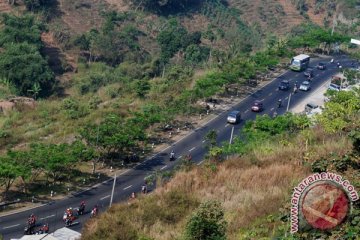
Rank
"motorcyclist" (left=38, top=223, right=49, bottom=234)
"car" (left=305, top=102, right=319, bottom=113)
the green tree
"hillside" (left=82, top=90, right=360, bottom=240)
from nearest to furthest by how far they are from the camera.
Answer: "hillside" (left=82, top=90, right=360, bottom=240)
"motorcyclist" (left=38, top=223, right=49, bottom=234)
"car" (left=305, top=102, right=319, bottom=113)
the green tree

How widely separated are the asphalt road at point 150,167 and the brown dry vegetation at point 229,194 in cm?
994

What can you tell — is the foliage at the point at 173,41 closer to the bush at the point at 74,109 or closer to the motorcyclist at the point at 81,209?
the bush at the point at 74,109

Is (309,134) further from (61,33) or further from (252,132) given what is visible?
(61,33)

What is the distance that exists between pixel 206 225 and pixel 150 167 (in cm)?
3051

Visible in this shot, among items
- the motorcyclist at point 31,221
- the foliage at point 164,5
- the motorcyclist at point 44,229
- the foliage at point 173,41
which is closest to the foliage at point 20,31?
the foliage at point 173,41

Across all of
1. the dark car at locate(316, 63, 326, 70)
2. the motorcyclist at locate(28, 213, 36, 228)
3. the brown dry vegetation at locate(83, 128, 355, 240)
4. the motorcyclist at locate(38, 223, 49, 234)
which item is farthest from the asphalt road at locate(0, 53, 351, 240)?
the brown dry vegetation at locate(83, 128, 355, 240)

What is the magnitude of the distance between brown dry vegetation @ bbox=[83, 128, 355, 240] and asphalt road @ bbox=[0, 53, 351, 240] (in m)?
9.94

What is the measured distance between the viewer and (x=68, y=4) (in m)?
119

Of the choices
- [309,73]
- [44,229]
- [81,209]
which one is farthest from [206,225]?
[309,73]

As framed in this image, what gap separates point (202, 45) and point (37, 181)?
73.1m

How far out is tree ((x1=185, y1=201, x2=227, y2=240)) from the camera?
23.7 metres

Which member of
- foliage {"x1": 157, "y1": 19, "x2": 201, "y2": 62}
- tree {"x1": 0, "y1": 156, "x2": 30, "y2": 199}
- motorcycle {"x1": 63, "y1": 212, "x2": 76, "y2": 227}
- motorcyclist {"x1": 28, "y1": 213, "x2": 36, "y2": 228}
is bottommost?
foliage {"x1": 157, "y1": 19, "x2": 201, "y2": 62}

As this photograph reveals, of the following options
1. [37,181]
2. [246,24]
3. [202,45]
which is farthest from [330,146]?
[246,24]

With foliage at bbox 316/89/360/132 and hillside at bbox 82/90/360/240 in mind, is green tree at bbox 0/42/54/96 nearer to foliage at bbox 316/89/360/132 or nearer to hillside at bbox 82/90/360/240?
hillside at bbox 82/90/360/240
